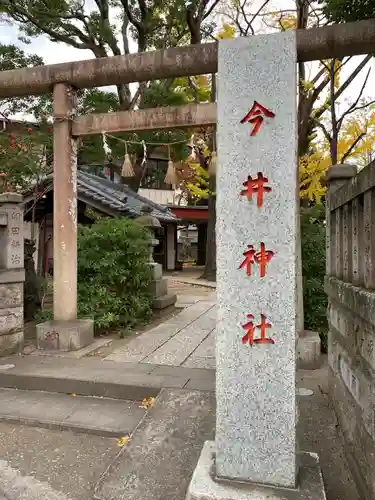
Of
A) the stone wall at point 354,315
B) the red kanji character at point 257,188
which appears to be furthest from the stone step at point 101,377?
the red kanji character at point 257,188

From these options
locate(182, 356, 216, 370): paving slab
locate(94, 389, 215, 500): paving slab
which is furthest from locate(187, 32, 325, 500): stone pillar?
locate(182, 356, 216, 370): paving slab

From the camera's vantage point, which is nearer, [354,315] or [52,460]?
[354,315]

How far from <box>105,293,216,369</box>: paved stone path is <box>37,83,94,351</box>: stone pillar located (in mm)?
851

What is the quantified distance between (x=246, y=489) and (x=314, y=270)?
452 centimetres

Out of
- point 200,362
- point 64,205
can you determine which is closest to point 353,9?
point 64,205

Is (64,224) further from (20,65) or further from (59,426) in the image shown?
(20,65)

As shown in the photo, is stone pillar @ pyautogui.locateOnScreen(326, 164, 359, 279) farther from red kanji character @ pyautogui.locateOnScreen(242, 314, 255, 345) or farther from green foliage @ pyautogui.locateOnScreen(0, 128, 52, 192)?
green foliage @ pyautogui.locateOnScreen(0, 128, 52, 192)

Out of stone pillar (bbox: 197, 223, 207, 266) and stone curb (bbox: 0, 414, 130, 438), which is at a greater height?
stone pillar (bbox: 197, 223, 207, 266)

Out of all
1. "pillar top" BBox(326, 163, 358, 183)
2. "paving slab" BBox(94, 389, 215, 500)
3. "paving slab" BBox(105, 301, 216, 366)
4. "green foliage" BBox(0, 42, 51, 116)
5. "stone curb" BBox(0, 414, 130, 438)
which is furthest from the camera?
"green foliage" BBox(0, 42, 51, 116)

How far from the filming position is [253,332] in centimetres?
227

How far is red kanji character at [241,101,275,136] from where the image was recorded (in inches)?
89.0

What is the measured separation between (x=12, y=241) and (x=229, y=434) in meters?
4.30

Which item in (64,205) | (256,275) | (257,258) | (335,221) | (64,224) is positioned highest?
(64,205)

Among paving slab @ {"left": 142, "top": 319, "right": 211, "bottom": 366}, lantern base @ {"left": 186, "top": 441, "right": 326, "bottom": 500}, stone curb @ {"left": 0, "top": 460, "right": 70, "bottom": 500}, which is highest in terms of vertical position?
lantern base @ {"left": 186, "top": 441, "right": 326, "bottom": 500}
